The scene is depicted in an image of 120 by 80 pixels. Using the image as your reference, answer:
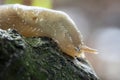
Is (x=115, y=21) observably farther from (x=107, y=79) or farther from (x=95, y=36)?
(x=107, y=79)

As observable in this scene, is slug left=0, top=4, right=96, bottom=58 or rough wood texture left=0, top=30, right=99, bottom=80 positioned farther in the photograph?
slug left=0, top=4, right=96, bottom=58

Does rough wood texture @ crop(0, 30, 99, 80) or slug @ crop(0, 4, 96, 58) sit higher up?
slug @ crop(0, 4, 96, 58)

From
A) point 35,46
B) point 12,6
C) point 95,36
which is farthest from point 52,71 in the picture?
point 95,36

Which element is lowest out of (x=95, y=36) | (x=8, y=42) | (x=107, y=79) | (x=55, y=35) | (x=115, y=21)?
(x=8, y=42)
